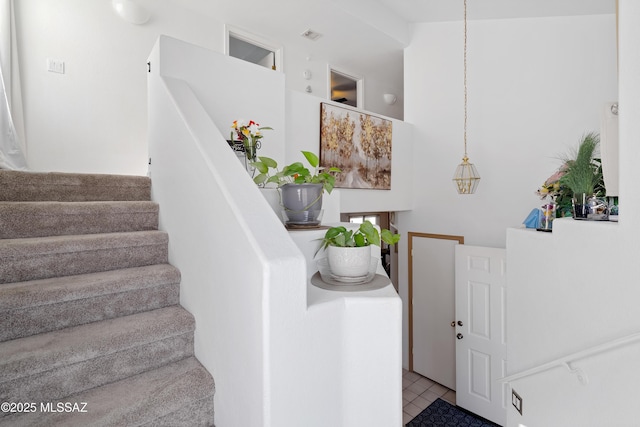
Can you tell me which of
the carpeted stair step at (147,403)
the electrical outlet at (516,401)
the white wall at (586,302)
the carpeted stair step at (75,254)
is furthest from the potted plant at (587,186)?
the carpeted stair step at (75,254)

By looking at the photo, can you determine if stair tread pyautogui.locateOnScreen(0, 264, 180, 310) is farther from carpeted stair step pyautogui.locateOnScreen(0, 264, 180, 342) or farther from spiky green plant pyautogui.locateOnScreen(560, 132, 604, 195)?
spiky green plant pyautogui.locateOnScreen(560, 132, 604, 195)

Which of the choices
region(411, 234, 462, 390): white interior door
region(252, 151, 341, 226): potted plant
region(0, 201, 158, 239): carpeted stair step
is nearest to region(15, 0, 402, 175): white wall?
region(0, 201, 158, 239): carpeted stair step

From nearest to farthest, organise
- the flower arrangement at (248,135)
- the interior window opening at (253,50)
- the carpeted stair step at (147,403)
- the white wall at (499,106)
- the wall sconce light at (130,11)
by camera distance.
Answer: the carpeted stair step at (147,403)
the flower arrangement at (248,135)
the wall sconce light at (130,11)
the white wall at (499,106)
the interior window opening at (253,50)

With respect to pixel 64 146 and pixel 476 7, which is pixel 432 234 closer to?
pixel 476 7

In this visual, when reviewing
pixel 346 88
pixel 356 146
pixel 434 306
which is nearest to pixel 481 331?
pixel 434 306

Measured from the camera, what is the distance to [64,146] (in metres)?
3.00

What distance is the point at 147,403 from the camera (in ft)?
3.59

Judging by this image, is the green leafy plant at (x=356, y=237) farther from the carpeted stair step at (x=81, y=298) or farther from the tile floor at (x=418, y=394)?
the tile floor at (x=418, y=394)

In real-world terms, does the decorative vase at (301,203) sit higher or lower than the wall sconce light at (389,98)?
lower

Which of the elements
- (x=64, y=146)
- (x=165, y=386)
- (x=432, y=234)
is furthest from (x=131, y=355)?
(x=432, y=234)

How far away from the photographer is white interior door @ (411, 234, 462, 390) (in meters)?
4.14

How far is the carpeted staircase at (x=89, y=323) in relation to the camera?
3.51 ft

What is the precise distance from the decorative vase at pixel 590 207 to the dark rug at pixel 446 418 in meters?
2.99

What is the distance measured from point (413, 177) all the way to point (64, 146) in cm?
407
